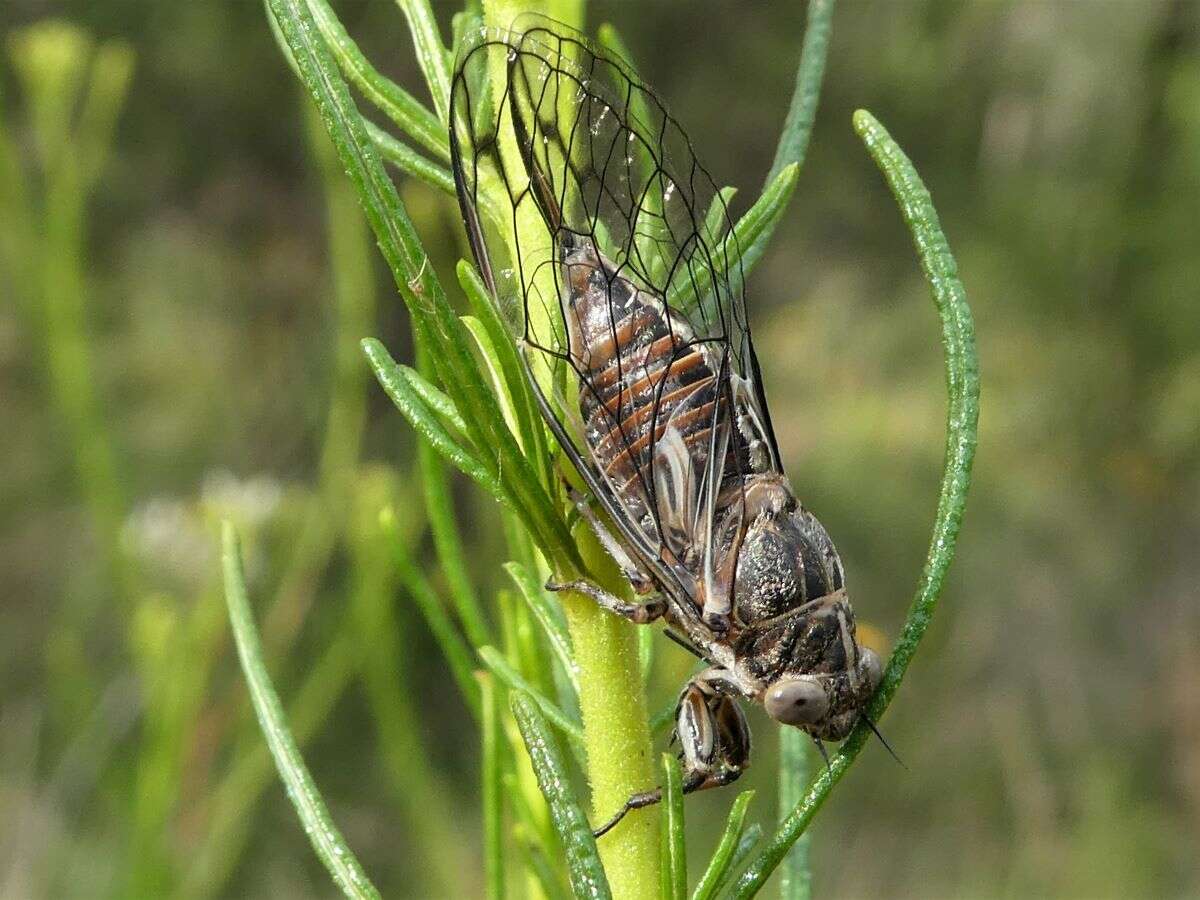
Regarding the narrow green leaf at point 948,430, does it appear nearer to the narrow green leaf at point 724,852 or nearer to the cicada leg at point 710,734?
the narrow green leaf at point 724,852

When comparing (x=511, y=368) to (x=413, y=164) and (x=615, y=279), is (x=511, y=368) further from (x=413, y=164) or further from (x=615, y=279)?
(x=615, y=279)

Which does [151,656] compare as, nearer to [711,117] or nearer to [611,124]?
[611,124]

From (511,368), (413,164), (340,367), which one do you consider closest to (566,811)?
(511,368)

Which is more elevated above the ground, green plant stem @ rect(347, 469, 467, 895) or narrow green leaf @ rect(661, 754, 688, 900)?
narrow green leaf @ rect(661, 754, 688, 900)

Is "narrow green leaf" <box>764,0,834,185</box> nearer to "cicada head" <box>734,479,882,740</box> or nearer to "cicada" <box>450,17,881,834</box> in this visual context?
"cicada" <box>450,17,881,834</box>

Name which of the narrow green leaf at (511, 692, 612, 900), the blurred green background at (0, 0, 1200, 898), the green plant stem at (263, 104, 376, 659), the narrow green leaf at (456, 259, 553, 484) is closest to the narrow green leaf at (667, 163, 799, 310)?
the narrow green leaf at (456, 259, 553, 484)

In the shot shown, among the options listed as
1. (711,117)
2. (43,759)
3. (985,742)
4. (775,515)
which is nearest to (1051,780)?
(985,742)

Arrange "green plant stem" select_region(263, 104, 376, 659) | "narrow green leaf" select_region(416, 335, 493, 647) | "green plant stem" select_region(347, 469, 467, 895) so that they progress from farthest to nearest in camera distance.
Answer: "green plant stem" select_region(263, 104, 376, 659) < "green plant stem" select_region(347, 469, 467, 895) < "narrow green leaf" select_region(416, 335, 493, 647)
